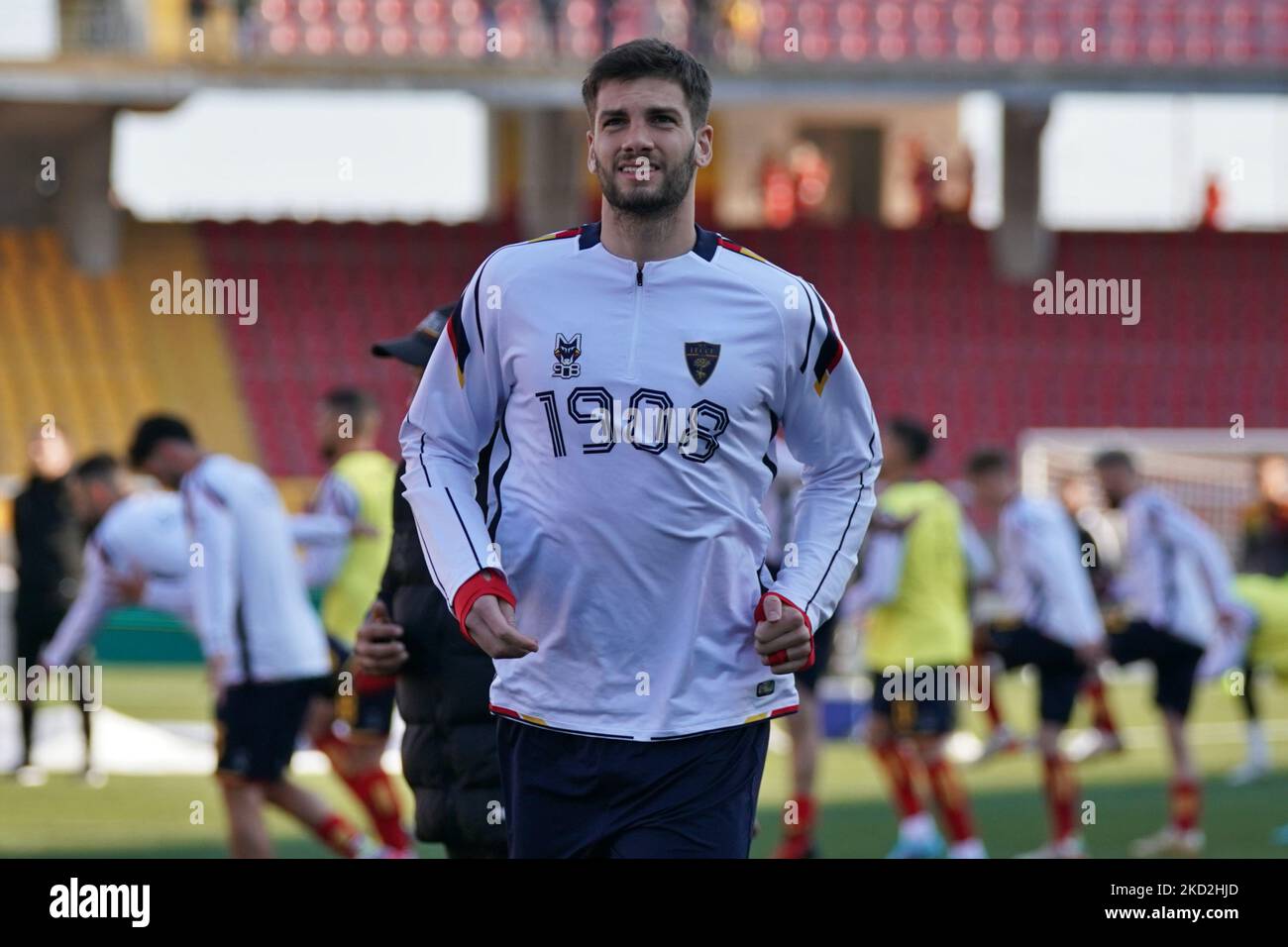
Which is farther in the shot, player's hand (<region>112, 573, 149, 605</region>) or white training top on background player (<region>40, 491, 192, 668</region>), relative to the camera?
player's hand (<region>112, 573, 149, 605</region>)

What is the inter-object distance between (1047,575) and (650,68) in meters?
6.36

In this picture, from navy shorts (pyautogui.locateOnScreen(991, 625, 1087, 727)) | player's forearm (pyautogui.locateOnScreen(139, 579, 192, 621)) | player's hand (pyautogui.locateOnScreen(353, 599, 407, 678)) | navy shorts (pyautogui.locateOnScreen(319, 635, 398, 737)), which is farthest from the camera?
navy shorts (pyautogui.locateOnScreen(991, 625, 1087, 727))

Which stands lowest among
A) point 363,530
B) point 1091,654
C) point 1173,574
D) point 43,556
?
point 1091,654

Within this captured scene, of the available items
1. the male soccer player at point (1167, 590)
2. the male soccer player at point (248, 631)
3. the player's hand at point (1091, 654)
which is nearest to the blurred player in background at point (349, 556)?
the male soccer player at point (248, 631)

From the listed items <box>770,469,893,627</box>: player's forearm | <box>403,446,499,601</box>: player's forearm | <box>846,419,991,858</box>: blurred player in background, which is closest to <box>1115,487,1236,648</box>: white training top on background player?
<box>846,419,991,858</box>: blurred player in background

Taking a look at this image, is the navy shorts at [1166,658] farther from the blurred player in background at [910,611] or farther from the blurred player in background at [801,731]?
the blurred player in background at [801,731]

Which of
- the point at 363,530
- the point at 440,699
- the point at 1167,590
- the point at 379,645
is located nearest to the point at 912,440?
the point at 1167,590

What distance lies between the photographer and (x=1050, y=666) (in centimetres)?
952

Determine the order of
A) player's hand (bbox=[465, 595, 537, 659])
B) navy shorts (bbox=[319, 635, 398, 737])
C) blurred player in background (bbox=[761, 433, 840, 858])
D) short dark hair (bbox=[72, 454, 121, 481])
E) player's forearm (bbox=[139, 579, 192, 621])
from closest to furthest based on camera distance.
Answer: player's hand (bbox=[465, 595, 537, 659])
navy shorts (bbox=[319, 635, 398, 737])
blurred player in background (bbox=[761, 433, 840, 858])
player's forearm (bbox=[139, 579, 192, 621])
short dark hair (bbox=[72, 454, 121, 481])

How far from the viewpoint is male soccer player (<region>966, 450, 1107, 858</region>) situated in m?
9.26

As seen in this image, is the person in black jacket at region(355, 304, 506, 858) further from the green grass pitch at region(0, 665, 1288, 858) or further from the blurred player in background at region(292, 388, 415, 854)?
the green grass pitch at region(0, 665, 1288, 858)

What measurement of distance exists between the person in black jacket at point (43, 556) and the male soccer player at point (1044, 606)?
5446 millimetres

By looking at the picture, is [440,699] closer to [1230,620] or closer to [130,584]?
[130,584]

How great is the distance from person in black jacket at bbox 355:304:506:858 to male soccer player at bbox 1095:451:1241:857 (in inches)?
221
